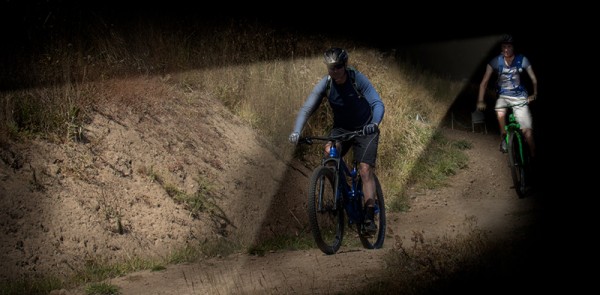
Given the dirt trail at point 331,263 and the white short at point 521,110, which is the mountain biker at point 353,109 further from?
the white short at point 521,110

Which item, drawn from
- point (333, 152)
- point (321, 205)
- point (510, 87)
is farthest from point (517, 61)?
point (321, 205)

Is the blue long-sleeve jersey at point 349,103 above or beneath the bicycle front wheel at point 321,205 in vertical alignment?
above

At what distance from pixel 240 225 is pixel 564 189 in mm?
5266

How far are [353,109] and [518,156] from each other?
415 centimetres

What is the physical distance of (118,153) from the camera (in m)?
9.45

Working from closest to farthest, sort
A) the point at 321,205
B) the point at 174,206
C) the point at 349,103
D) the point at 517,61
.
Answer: the point at 321,205, the point at 349,103, the point at 174,206, the point at 517,61

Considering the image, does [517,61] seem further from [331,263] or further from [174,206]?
[174,206]

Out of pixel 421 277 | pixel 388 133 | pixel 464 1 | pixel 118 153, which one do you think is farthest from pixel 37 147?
pixel 464 1

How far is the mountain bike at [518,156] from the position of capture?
11305 mm

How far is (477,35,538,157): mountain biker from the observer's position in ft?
37.3

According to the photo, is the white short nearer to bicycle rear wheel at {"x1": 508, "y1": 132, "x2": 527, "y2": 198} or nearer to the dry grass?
bicycle rear wheel at {"x1": 508, "y1": 132, "x2": 527, "y2": 198}

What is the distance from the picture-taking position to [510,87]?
11.6 meters

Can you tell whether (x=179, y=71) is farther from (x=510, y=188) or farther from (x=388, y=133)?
(x=510, y=188)

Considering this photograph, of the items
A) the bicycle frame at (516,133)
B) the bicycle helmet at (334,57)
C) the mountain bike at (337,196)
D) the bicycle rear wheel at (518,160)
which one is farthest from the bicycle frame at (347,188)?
the bicycle frame at (516,133)
